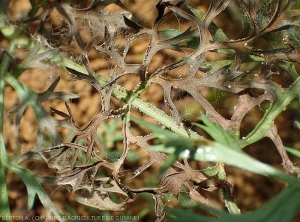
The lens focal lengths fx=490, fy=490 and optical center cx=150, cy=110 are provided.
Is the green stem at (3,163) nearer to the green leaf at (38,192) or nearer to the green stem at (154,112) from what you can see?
the green leaf at (38,192)

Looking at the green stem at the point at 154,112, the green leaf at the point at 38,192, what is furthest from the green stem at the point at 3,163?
the green stem at the point at 154,112

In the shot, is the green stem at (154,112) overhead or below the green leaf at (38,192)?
overhead

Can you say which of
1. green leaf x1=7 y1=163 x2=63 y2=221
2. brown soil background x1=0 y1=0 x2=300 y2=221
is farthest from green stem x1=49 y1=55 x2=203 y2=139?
brown soil background x1=0 y1=0 x2=300 y2=221

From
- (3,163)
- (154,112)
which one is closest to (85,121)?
(3,163)

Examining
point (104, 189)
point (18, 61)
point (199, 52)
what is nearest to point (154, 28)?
point (199, 52)

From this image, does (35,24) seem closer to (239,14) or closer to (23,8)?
(23,8)

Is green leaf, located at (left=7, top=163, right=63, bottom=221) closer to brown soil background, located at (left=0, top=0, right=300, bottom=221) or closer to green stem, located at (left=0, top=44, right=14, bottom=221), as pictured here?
green stem, located at (left=0, top=44, right=14, bottom=221)

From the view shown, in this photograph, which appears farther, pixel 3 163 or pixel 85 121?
pixel 85 121

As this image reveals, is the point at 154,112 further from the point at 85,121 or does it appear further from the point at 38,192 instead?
the point at 85,121
